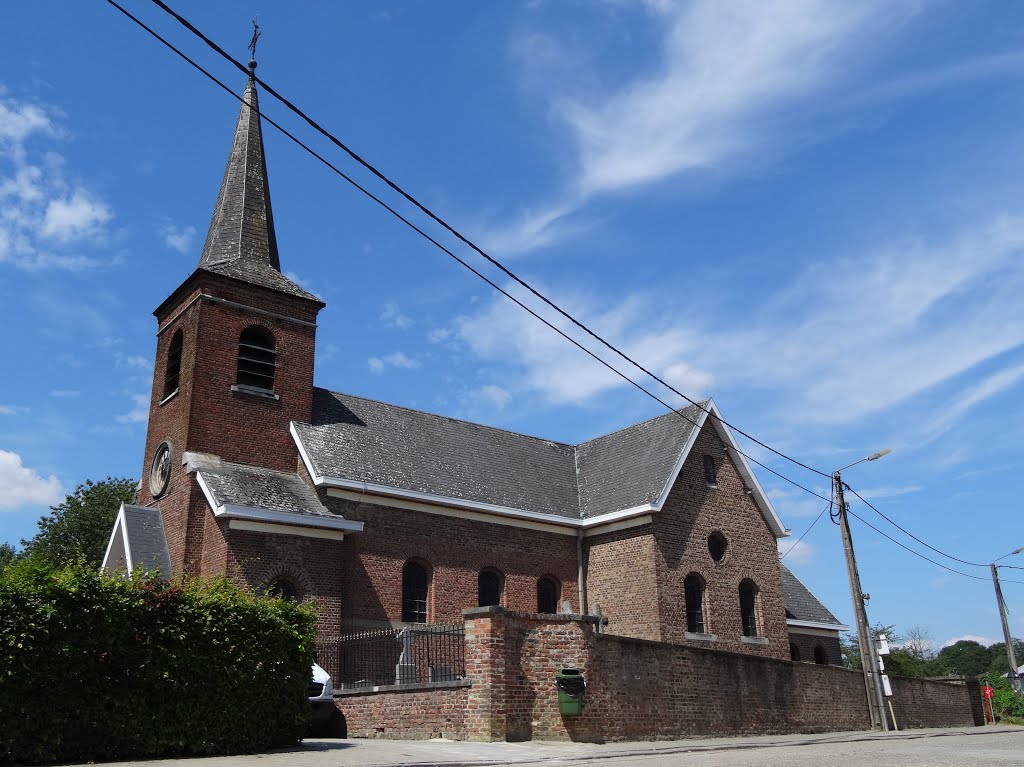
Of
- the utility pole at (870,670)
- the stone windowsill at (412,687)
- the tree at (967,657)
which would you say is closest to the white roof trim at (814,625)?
the utility pole at (870,670)

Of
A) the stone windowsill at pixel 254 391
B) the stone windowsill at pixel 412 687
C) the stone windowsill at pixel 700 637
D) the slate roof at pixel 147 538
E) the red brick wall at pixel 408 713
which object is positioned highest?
the stone windowsill at pixel 254 391

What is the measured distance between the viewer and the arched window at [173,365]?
80.3 feet

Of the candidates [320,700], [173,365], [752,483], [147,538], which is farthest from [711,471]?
[320,700]

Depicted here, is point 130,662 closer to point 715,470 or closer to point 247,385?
point 247,385

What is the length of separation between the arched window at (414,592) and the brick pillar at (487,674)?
8689 millimetres

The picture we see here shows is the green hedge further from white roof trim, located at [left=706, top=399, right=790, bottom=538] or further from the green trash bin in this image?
white roof trim, located at [left=706, top=399, right=790, bottom=538]

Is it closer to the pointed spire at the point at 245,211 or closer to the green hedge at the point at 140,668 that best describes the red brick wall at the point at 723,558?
the pointed spire at the point at 245,211

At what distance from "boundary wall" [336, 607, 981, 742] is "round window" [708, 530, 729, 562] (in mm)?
6538

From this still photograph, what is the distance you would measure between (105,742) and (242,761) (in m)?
1.64

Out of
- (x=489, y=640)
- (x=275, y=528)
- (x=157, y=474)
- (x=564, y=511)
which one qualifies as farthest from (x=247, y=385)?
(x=489, y=640)

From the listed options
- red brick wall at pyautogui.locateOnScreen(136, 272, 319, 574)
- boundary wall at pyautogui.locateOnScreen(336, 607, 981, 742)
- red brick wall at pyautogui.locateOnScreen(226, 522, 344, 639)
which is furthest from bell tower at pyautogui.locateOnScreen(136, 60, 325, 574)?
boundary wall at pyautogui.locateOnScreen(336, 607, 981, 742)

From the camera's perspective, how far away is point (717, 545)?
2772cm

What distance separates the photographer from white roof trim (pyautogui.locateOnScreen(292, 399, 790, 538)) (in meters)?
22.7

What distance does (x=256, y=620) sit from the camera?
1230 cm
